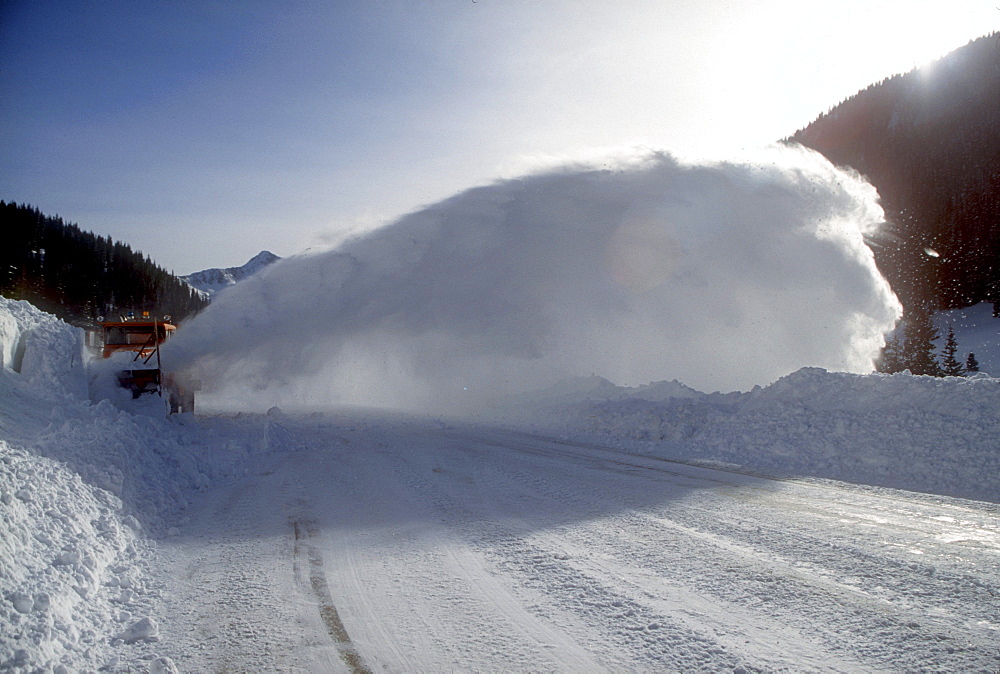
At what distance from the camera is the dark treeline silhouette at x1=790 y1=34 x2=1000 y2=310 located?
65.1 m

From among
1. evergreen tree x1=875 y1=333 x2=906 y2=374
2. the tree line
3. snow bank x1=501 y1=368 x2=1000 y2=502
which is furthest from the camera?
evergreen tree x1=875 y1=333 x2=906 y2=374

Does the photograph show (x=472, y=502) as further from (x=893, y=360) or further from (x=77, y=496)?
(x=893, y=360)

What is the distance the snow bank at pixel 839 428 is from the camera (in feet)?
25.8

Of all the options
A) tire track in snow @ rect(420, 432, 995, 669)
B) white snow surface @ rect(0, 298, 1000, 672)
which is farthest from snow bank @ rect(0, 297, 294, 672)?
tire track in snow @ rect(420, 432, 995, 669)

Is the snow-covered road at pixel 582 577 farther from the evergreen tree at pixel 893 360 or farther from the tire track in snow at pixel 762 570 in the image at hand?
the evergreen tree at pixel 893 360

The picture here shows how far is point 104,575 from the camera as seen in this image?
441cm

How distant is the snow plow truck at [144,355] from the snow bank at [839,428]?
8.22 m

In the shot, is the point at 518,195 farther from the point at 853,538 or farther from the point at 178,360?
the point at 853,538

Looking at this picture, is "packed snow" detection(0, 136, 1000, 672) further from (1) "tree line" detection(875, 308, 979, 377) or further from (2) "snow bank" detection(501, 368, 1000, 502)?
(1) "tree line" detection(875, 308, 979, 377)

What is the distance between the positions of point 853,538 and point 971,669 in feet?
7.46

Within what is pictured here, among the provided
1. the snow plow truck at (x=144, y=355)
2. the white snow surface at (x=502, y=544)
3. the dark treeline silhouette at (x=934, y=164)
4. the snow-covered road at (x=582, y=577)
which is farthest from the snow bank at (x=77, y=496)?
the dark treeline silhouette at (x=934, y=164)

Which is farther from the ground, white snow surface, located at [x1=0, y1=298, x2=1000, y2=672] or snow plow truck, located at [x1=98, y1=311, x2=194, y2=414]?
snow plow truck, located at [x1=98, y1=311, x2=194, y2=414]

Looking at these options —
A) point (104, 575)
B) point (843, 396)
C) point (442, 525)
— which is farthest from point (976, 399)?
point (104, 575)

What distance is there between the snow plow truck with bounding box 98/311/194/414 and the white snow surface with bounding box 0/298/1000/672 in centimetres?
141
